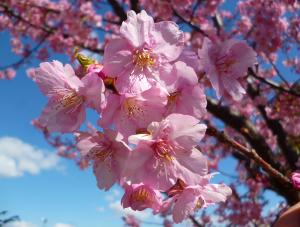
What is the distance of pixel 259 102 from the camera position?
6613 millimetres

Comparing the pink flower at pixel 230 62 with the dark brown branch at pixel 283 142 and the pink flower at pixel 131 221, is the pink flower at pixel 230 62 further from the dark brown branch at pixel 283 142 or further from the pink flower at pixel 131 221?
the pink flower at pixel 131 221

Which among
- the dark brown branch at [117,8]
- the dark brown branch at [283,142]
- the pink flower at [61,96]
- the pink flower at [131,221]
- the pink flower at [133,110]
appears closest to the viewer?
the pink flower at [133,110]

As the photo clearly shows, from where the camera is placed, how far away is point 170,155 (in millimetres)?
1171

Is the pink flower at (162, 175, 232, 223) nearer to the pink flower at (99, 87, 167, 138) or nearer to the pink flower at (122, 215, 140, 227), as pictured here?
the pink flower at (99, 87, 167, 138)

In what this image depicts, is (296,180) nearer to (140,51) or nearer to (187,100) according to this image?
(187,100)

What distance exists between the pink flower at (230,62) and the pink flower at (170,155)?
0.87 feet

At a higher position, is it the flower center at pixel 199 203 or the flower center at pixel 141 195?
the flower center at pixel 141 195

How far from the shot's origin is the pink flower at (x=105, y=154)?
114 cm

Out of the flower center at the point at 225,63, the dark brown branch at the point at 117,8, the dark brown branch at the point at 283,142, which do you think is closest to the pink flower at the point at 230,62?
the flower center at the point at 225,63

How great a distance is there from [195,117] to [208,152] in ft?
27.8

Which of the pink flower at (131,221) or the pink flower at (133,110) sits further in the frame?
the pink flower at (131,221)

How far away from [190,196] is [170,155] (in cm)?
17

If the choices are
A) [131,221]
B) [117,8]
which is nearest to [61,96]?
[117,8]

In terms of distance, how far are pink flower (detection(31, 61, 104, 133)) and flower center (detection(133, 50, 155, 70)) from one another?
19cm
